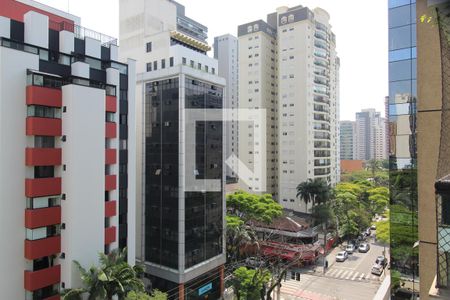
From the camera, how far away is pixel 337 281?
33.4 meters

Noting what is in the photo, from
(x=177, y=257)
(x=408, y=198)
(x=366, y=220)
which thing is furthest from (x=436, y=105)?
(x=366, y=220)

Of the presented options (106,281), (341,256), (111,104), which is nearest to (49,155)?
(111,104)

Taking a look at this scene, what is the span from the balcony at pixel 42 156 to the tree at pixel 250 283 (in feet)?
49.4

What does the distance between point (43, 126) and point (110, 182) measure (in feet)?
15.7

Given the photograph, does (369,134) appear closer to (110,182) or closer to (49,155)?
(110,182)

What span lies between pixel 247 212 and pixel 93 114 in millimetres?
23278

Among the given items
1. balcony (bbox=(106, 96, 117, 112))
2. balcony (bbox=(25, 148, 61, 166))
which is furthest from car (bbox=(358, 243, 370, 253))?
balcony (bbox=(25, 148, 61, 166))

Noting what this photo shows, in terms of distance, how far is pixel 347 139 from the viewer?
→ 124m

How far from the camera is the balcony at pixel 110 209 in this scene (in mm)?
18625

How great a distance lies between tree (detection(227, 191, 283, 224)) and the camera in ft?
115

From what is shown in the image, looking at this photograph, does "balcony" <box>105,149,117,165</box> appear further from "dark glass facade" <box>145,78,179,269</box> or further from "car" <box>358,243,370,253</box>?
"car" <box>358,243,370,253</box>

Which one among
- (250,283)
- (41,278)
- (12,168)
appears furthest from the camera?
(250,283)

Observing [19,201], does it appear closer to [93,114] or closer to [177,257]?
[93,114]

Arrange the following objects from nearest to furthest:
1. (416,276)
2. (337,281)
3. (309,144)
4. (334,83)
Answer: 1. (416,276)
2. (337,281)
3. (309,144)
4. (334,83)
